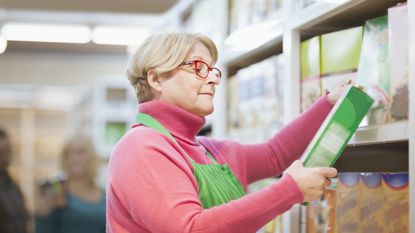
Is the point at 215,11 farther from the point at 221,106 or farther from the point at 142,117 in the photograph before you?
the point at 142,117

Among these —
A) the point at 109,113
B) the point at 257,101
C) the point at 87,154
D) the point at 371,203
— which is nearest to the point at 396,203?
the point at 371,203

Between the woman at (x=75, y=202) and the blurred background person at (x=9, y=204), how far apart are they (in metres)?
0.16

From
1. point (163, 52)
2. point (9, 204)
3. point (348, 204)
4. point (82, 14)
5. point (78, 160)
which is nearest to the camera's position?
point (163, 52)

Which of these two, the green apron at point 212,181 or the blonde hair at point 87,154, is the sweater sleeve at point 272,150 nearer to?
the green apron at point 212,181

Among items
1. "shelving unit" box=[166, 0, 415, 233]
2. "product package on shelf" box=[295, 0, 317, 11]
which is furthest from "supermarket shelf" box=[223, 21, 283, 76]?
"product package on shelf" box=[295, 0, 317, 11]

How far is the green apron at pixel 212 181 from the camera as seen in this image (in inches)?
67.5

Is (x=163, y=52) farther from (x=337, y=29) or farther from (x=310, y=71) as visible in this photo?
(x=337, y=29)

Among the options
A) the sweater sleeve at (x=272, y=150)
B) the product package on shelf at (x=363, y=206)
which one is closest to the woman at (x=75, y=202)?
the sweater sleeve at (x=272, y=150)

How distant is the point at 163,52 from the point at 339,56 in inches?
22.9

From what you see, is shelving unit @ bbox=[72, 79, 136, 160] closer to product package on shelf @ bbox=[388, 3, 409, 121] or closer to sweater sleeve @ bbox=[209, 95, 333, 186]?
A: sweater sleeve @ bbox=[209, 95, 333, 186]

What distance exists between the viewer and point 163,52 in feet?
5.88

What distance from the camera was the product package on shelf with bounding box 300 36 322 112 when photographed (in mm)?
2117

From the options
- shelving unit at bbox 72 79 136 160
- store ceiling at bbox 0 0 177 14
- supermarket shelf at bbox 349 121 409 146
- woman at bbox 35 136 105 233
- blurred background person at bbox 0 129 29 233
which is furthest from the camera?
shelving unit at bbox 72 79 136 160

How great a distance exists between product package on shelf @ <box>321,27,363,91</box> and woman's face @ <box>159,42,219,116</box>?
43cm
